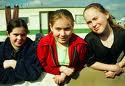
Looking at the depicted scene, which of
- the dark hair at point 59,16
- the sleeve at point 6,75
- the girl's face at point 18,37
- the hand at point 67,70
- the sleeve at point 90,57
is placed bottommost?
the sleeve at point 6,75

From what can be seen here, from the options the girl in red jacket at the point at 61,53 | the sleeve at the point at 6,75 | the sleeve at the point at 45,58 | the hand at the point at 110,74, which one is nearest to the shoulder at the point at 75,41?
the girl in red jacket at the point at 61,53

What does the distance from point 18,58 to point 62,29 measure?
2.00 ft

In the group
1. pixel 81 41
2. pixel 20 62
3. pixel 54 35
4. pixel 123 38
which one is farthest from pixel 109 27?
pixel 20 62

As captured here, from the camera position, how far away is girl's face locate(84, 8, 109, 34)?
143 inches

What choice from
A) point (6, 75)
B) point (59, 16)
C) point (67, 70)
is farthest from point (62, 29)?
point (6, 75)

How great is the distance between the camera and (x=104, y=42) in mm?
3764

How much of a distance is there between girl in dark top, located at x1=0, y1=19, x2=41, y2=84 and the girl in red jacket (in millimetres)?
119

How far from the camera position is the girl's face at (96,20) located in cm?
363

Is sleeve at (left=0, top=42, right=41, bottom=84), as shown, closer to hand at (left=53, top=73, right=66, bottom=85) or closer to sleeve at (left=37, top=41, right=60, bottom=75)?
sleeve at (left=37, top=41, right=60, bottom=75)

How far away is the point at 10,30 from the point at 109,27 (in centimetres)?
101

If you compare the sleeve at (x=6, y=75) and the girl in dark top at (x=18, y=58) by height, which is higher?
the girl in dark top at (x=18, y=58)

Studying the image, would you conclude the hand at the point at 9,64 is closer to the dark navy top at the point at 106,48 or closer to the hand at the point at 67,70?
the hand at the point at 67,70

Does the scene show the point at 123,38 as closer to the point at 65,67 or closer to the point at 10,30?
the point at 65,67

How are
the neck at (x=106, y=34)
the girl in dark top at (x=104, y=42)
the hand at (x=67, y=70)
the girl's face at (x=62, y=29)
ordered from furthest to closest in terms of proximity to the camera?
the neck at (x=106, y=34), the girl in dark top at (x=104, y=42), the hand at (x=67, y=70), the girl's face at (x=62, y=29)
